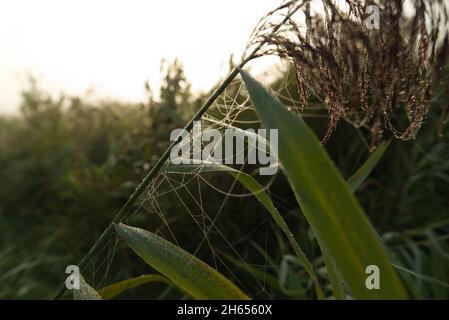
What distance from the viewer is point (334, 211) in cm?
64

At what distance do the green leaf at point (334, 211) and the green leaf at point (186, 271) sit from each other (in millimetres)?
248

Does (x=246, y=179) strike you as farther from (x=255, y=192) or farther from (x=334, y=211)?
(x=334, y=211)

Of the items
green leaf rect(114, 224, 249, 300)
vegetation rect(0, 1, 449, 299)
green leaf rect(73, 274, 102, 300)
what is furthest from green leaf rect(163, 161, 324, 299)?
green leaf rect(73, 274, 102, 300)

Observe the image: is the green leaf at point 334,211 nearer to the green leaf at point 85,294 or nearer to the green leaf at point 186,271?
the green leaf at point 186,271

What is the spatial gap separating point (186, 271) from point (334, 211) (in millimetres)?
307

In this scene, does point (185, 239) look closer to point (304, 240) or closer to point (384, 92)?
point (304, 240)

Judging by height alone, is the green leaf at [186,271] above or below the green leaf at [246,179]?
below

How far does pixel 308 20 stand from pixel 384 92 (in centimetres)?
15

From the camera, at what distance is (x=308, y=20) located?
81 cm

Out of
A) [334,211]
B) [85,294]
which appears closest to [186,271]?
[85,294]

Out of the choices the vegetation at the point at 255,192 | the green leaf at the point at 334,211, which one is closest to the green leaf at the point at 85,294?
the vegetation at the point at 255,192

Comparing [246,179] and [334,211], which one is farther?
[246,179]

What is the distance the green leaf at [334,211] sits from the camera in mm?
628

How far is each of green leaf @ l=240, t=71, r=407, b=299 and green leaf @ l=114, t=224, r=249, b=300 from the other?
248 mm
